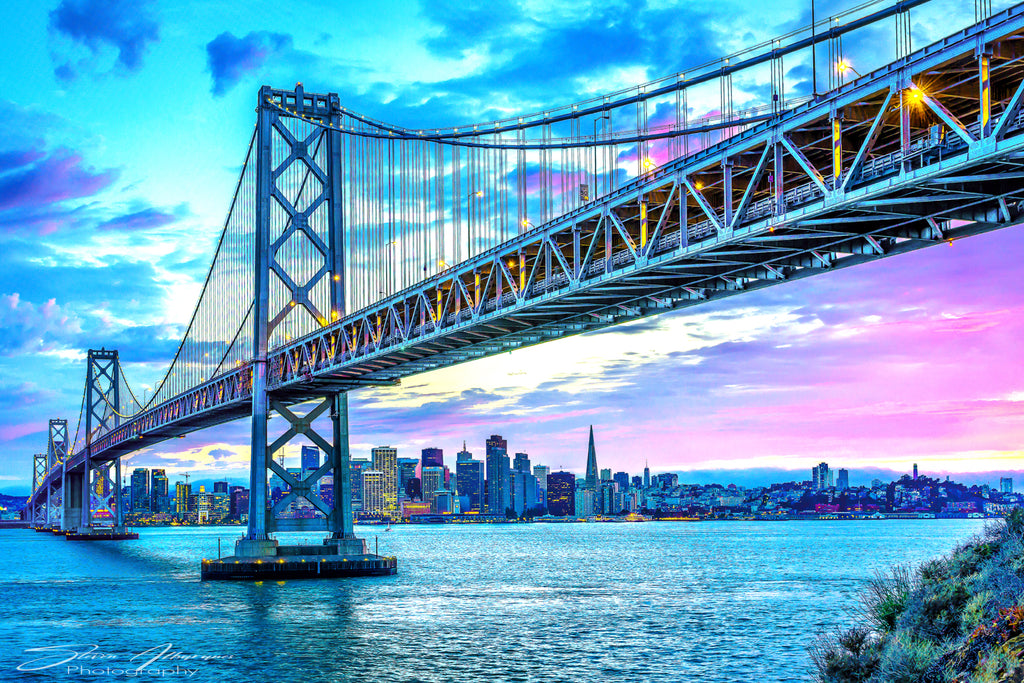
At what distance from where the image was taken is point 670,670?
27734mm

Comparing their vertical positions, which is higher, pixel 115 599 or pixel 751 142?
pixel 751 142

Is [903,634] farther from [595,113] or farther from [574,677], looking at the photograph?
[595,113]

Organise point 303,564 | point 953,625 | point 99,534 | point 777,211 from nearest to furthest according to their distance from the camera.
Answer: point 953,625 → point 777,211 → point 303,564 → point 99,534

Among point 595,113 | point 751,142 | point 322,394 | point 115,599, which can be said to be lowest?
point 115,599

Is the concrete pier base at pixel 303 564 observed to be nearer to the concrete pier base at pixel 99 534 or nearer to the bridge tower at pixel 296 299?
the bridge tower at pixel 296 299

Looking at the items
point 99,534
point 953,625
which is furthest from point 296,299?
point 99,534

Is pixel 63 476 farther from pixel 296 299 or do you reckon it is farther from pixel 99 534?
pixel 296 299

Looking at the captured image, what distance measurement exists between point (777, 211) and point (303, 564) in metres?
32.1

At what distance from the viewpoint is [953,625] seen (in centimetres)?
1410

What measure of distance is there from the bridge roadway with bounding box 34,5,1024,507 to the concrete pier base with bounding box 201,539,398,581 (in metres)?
11.4

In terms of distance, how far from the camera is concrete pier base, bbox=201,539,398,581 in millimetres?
48250

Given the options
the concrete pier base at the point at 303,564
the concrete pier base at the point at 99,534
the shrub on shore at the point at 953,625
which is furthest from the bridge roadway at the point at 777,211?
→ the concrete pier base at the point at 99,534

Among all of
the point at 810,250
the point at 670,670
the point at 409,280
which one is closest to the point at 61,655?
the point at 670,670

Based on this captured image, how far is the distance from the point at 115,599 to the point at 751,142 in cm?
3563
